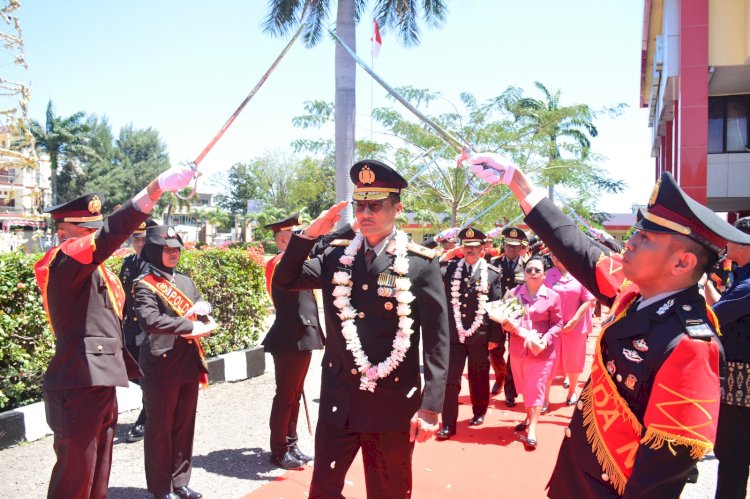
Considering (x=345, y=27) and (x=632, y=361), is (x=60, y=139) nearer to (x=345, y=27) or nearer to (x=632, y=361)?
(x=345, y=27)

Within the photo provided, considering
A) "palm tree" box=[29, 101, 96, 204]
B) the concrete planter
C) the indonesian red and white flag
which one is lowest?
the concrete planter

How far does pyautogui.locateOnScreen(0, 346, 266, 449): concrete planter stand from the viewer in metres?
5.67

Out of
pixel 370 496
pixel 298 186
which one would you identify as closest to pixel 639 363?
pixel 370 496

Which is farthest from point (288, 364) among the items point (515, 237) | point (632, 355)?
point (515, 237)

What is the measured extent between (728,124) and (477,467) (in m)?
16.8

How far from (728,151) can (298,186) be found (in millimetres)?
15345

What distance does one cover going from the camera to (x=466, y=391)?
8.67 metres

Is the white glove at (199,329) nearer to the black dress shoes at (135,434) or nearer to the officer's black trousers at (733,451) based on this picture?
the black dress shoes at (135,434)

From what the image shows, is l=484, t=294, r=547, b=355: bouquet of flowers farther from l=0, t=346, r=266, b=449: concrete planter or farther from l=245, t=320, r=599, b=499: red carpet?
l=0, t=346, r=266, b=449: concrete planter

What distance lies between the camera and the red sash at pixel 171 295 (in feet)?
15.7

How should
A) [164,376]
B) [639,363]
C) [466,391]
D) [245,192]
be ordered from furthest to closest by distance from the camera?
[245,192], [466,391], [164,376], [639,363]

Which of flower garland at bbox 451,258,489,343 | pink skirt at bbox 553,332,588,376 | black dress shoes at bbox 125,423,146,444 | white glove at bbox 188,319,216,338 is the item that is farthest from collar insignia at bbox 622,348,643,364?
pink skirt at bbox 553,332,588,376

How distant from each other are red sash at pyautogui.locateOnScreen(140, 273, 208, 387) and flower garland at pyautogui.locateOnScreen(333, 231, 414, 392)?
6.08 feet

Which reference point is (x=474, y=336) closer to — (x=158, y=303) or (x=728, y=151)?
(x=158, y=303)
